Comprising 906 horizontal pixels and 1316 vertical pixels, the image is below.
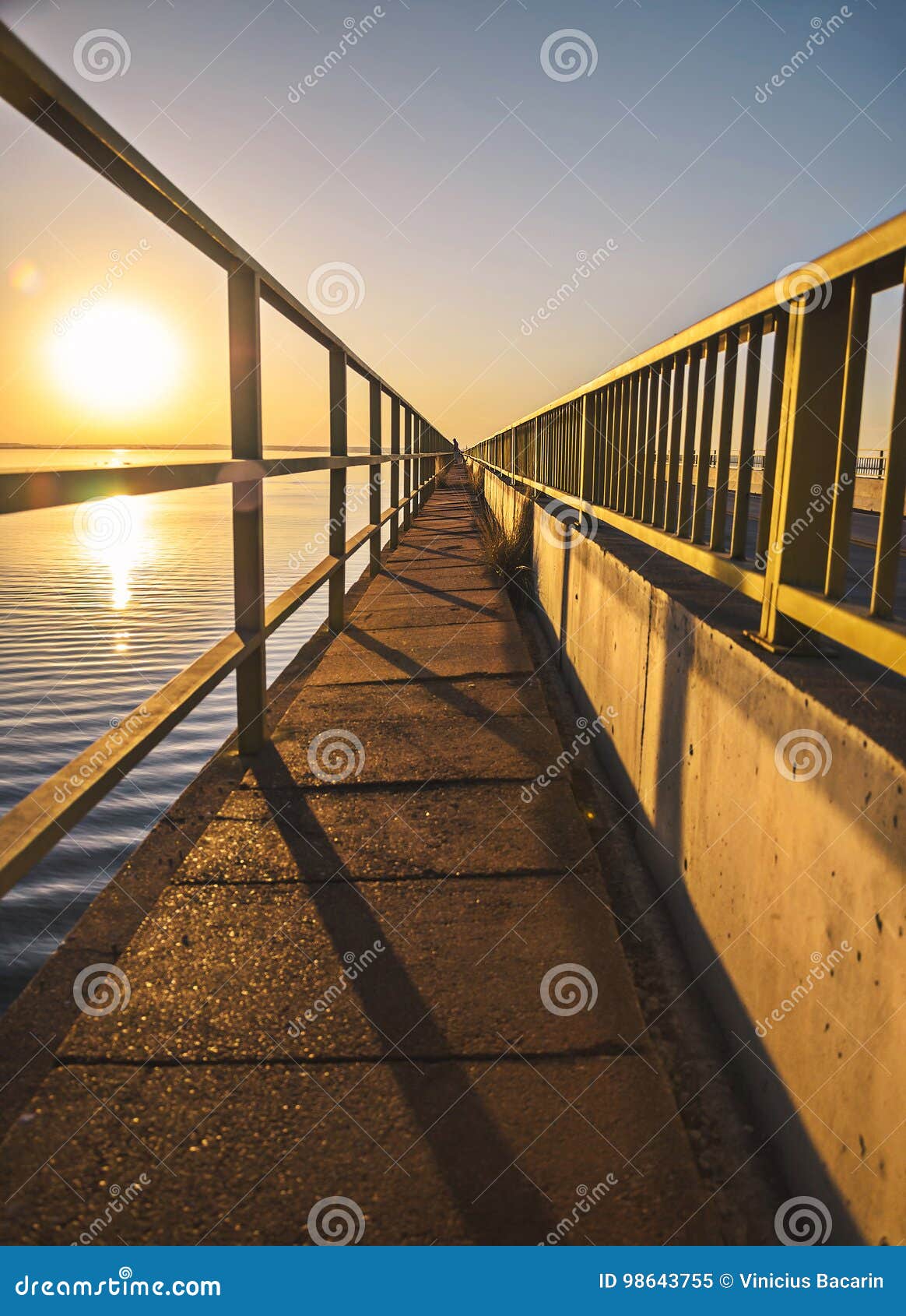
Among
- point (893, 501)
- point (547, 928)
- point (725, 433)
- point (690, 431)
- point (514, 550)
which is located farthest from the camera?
point (514, 550)

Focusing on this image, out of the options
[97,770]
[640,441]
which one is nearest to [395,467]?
[640,441]

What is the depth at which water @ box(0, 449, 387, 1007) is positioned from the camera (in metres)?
3.28

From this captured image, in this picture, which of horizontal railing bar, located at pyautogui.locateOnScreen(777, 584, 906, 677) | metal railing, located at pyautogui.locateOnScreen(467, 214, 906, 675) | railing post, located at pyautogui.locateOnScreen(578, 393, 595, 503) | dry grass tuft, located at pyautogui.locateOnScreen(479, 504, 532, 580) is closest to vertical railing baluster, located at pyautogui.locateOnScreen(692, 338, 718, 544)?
metal railing, located at pyautogui.locateOnScreen(467, 214, 906, 675)

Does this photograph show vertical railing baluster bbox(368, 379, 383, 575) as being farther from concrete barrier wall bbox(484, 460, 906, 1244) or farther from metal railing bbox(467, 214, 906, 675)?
concrete barrier wall bbox(484, 460, 906, 1244)

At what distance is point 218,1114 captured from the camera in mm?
1727

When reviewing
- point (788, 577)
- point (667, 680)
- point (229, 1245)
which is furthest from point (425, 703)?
point (229, 1245)

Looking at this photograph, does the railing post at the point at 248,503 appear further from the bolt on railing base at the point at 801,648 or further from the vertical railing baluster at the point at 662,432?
the bolt on railing base at the point at 801,648

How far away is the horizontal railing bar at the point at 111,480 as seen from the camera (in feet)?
5.29

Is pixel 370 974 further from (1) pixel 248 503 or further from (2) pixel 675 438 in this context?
(2) pixel 675 438

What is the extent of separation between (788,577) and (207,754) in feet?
11.6

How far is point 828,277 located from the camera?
1732 mm

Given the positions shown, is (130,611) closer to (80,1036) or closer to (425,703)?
(425,703)

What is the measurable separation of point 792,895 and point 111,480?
1644mm

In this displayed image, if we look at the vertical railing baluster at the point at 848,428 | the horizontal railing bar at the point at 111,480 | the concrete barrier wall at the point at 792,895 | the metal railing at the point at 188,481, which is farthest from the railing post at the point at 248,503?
the vertical railing baluster at the point at 848,428
